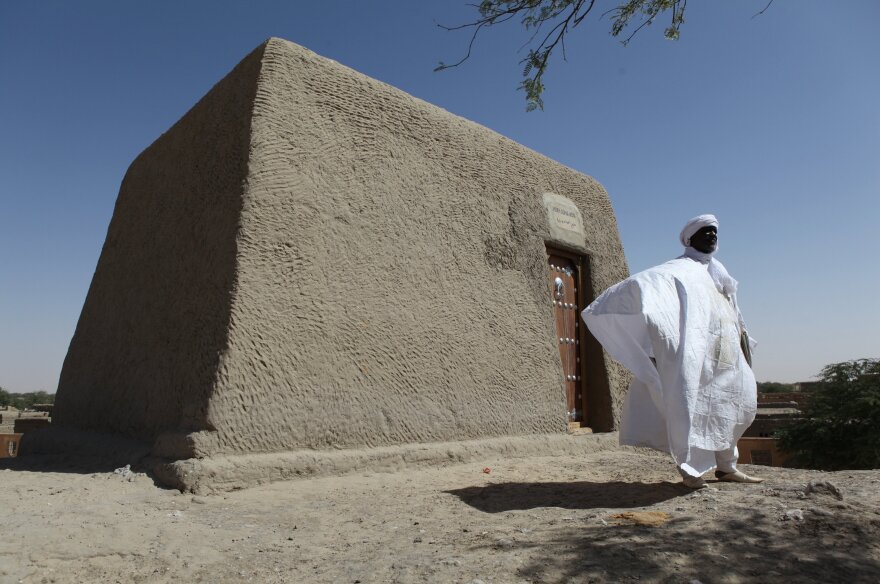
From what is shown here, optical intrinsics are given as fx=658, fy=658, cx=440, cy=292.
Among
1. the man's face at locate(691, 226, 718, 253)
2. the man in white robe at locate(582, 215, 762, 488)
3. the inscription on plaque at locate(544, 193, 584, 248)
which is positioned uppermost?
the inscription on plaque at locate(544, 193, 584, 248)

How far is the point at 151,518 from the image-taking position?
2.84 m

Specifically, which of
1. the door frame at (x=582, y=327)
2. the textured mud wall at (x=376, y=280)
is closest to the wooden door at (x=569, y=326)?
the door frame at (x=582, y=327)

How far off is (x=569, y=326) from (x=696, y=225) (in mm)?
2148

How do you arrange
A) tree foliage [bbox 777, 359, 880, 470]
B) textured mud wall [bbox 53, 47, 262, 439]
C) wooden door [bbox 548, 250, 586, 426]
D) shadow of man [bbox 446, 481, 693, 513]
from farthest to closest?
tree foliage [bbox 777, 359, 880, 470] < wooden door [bbox 548, 250, 586, 426] < textured mud wall [bbox 53, 47, 262, 439] < shadow of man [bbox 446, 481, 693, 513]

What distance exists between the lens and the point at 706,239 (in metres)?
4.14

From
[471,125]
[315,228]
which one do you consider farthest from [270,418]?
[471,125]

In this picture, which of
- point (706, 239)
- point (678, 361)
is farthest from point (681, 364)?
point (706, 239)

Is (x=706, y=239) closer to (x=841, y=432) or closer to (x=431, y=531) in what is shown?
(x=431, y=531)

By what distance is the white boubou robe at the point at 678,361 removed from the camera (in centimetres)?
343

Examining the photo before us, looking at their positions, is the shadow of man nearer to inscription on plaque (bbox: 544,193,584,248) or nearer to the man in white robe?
the man in white robe

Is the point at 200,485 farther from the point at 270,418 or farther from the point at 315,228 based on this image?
the point at 315,228

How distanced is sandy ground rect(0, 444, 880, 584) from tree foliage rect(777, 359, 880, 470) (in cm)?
736

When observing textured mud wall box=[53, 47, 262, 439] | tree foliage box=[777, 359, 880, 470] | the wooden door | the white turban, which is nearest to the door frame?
the wooden door

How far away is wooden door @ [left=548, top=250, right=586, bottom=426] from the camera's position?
19.7 ft
